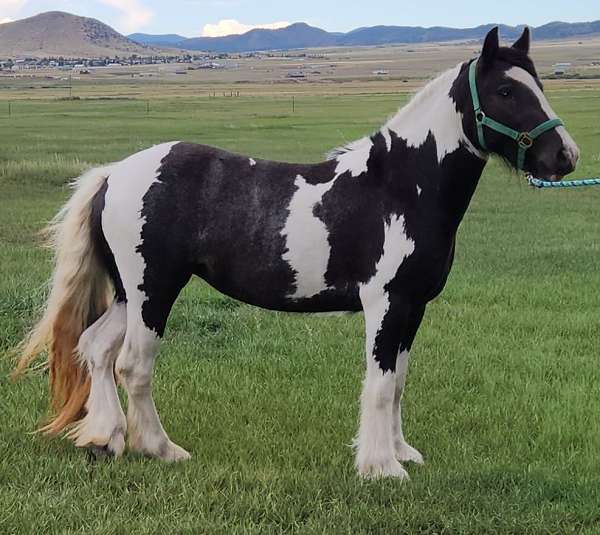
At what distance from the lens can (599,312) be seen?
7961 millimetres

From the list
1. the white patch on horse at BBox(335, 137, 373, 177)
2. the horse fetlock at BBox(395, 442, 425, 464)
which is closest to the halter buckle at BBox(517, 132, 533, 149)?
the white patch on horse at BBox(335, 137, 373, 177)

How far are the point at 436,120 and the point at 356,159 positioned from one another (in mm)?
500

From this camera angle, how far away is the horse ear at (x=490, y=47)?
4.03 metres

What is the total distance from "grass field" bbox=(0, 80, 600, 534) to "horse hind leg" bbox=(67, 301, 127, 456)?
113 millimetres

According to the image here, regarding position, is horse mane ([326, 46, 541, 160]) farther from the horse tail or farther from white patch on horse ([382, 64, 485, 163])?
the horse tail

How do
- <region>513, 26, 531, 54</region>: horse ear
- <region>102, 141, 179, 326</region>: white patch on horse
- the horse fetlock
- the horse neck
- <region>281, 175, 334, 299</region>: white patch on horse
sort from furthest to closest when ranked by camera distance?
the horse fetlock
<region>102, 141, 179, 326</region>: white patch on horse
<region>281, 175, 334, 299</region>: white patch on horse
the horse neck
<region>513, 26, 531, 54</region>: horse ear

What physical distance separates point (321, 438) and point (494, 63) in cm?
→ 247

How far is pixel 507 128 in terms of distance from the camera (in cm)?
411

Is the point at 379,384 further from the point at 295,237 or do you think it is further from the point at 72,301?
the point at 72,301

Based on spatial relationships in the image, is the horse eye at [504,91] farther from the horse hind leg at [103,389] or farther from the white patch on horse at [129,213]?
the horse hind leg at [103,389]

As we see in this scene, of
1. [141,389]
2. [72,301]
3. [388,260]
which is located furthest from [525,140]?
[72,301]

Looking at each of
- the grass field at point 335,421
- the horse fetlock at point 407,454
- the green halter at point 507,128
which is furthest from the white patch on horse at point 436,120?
the horse fetlock at point 407,454

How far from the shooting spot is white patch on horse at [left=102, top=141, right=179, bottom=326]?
4613mm

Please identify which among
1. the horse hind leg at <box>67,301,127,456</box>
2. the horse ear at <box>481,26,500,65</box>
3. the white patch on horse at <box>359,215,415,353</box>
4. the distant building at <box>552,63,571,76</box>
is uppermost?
the horse ear at <box>481,26,500,65</box>
